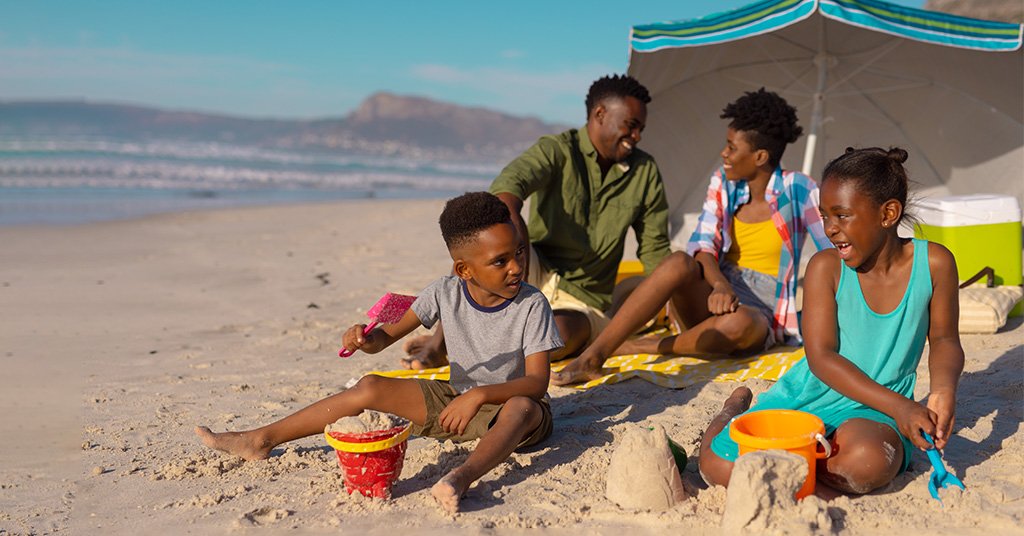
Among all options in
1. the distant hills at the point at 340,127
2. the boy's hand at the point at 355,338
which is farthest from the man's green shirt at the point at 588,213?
the distant hills at the point at 340,127

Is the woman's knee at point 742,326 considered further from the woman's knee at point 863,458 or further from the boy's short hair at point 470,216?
the boy's short hair at point 470,216

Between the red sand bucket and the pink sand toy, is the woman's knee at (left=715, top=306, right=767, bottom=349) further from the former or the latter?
the red sand bucket

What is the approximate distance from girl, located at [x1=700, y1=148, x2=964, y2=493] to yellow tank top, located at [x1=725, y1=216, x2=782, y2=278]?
5.20ft

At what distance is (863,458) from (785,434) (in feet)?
0.85

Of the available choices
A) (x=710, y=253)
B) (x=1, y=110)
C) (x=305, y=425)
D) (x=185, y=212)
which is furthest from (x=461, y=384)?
(x=1, y=110)

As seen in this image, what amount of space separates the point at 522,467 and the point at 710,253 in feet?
6.45

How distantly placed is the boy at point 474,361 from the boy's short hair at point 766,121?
74.8 inches

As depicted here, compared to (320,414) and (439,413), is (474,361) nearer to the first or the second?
(439,413)

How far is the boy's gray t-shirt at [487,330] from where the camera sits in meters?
2.94

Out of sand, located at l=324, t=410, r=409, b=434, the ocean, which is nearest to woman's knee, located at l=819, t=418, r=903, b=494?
sand, located at l=324, t=410, r=409, b=434

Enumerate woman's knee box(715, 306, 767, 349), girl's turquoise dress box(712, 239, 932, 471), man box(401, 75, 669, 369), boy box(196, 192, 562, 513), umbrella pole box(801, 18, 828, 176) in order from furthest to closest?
umbrella pole box(801, 18, 828, 176)
man box(401, 75, 669, 369)
woman's knee box(715, 306, 767, 349)
boy box(196, 192, 562, 513)
girl's turquoise dress box(712, 239, 932, 471)

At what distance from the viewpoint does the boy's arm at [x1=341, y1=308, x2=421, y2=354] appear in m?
2.86

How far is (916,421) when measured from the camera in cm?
237

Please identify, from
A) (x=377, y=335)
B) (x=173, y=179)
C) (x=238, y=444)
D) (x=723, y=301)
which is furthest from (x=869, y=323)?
(x=173, y=179)
